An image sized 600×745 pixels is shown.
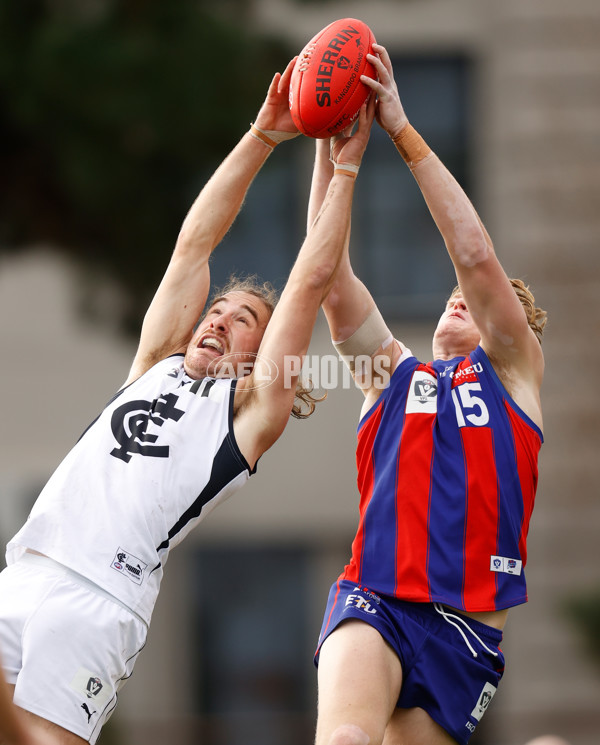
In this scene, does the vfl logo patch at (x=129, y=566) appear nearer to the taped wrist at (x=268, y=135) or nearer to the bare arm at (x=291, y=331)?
the bare arm at (x=291, y=331)

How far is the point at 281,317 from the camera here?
429cm

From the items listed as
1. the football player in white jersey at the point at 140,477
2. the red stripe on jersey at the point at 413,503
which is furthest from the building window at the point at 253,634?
the red stripe on jersey at the point at 413,503

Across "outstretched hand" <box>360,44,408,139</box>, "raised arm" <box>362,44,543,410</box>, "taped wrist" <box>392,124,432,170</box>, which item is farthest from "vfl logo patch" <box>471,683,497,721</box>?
"outstretched hand" <box>360,44,408,139</box>

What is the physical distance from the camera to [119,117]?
9055 mm

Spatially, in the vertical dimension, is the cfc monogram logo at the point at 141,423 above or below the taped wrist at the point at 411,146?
below

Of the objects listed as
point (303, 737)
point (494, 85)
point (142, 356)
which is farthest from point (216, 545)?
point (142, 356)

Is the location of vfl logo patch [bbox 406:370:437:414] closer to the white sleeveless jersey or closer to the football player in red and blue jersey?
the football player in red and blue jersey

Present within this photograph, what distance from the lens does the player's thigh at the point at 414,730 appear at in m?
4.22

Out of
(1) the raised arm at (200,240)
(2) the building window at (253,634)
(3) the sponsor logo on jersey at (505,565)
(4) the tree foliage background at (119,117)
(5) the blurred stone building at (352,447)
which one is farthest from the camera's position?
(2) the building window at (253,634)

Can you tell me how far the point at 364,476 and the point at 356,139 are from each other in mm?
1333

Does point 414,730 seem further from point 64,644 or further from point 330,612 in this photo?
point 64,644

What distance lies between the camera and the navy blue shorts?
420 centimetres

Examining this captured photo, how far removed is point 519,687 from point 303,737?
2.11 metres

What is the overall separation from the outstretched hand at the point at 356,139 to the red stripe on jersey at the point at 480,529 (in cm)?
128
